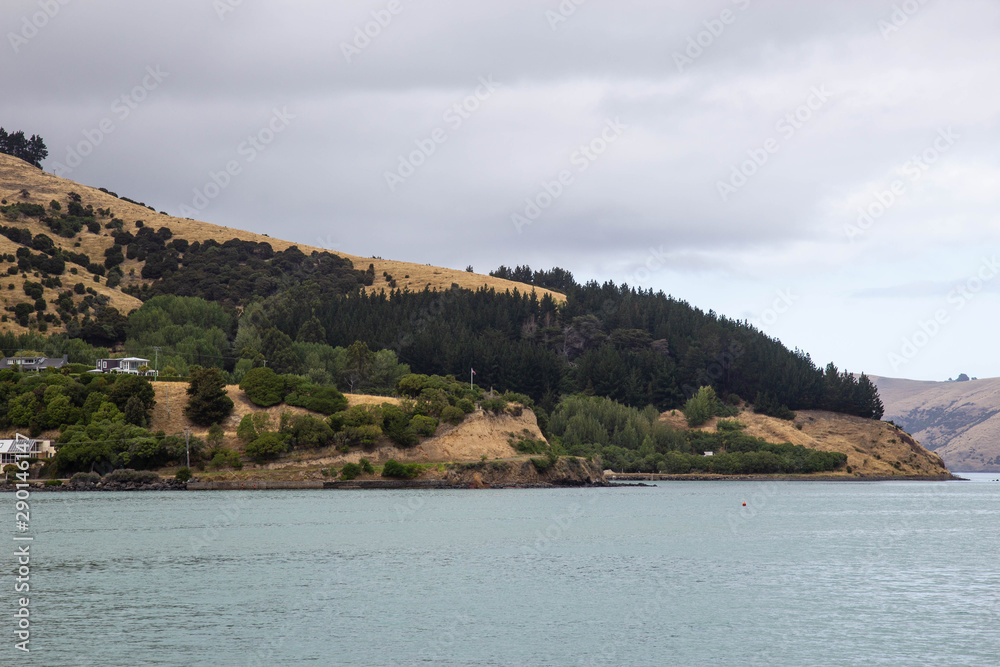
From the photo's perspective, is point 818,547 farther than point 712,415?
No

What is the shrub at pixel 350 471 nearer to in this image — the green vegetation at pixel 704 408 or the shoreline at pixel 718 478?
the shoreline at pixel 718 478

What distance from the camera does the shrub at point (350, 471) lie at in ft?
365

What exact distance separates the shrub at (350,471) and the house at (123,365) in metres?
35.4

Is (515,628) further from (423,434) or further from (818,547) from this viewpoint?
(423,434)

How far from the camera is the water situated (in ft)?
99.2

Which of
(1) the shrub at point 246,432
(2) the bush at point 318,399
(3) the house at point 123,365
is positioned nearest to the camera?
(1) the shrub at point 246,432

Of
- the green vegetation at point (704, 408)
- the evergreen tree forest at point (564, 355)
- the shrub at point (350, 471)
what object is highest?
the evergreen tree forest at point (564, 355)

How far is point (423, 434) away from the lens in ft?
398

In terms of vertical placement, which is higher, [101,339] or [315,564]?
[101,339]

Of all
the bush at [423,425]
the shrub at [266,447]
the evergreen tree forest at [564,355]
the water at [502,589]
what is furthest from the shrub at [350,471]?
the evergreen tree forest at [564,355]

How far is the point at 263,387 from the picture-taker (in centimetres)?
12331

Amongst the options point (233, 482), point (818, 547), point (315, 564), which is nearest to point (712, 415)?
point (233, 482)

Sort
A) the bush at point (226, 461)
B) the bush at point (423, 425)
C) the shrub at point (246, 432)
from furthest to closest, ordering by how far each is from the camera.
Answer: the bush at point (423, 425)
the shrub at point (246, 432)
the bush at point (226, 461)

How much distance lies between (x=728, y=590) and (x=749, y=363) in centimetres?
15534
